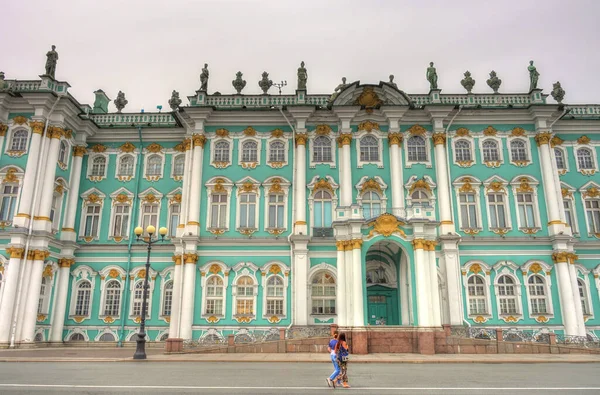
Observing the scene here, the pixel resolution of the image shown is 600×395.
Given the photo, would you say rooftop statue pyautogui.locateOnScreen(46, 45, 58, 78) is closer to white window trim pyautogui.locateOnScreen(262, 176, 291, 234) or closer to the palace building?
the palace building

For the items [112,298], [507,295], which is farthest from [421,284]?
[112,298]

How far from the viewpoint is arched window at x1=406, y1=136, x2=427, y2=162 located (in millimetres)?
30562

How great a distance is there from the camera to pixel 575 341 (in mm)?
26078

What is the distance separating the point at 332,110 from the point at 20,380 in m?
22.8

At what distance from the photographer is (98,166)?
3269 cm

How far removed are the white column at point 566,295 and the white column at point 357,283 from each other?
12.2m

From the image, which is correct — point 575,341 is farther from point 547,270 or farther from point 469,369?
point 469,369

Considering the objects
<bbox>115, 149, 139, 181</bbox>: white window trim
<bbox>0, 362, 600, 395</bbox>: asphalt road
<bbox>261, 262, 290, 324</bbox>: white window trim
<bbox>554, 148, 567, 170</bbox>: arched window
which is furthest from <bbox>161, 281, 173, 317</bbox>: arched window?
<bbox>554, 148, 567, 170</bbox>: arched window

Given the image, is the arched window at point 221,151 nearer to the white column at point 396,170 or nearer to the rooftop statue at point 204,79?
the rooftop statue at point 204,79

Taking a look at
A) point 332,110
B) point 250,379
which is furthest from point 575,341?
point 250,379

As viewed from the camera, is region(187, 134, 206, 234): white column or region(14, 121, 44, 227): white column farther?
region(187, 134, 206, 234): white column

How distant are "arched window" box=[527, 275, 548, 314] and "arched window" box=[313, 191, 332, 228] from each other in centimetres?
1237

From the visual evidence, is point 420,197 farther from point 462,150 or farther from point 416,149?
point 462,150

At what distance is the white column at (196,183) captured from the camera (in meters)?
29.0
